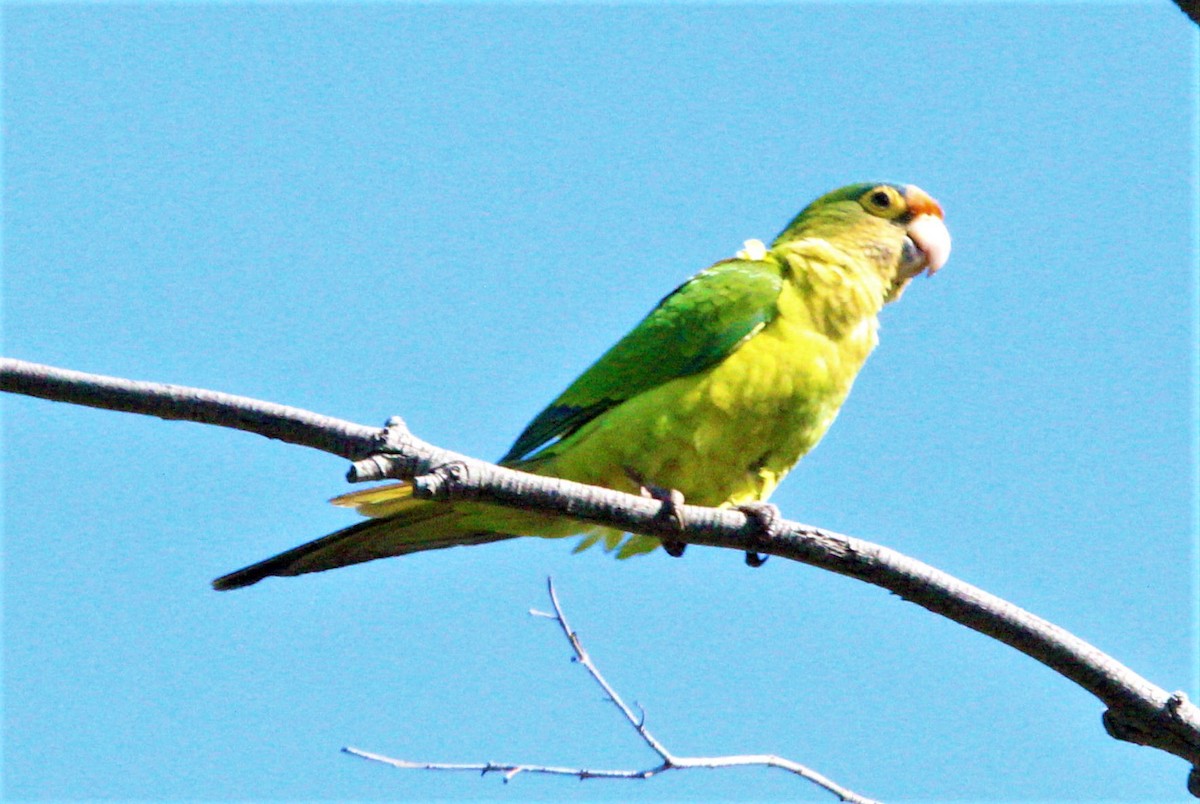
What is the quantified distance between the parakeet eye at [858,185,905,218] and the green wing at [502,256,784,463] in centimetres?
77

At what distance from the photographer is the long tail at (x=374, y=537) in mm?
3943

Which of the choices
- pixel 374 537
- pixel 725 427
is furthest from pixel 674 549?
pixel 374 537

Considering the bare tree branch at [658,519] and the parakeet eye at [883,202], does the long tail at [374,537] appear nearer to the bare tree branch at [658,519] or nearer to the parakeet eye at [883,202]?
the bare tree branch at [658,519]

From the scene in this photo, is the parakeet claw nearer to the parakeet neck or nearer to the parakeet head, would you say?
the parakeet neck

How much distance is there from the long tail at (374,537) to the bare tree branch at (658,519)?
127 cm

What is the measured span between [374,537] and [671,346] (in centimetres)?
130

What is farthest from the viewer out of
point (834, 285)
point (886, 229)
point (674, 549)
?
point (886, 229)

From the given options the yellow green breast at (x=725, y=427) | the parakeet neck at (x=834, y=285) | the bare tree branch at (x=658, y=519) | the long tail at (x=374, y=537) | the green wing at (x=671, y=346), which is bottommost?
the bare tree branch at (x=658, y=519)

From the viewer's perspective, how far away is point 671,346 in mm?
4457

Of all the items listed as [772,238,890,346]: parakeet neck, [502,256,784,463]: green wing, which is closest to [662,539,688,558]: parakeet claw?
[502,256,784,463]: green wing

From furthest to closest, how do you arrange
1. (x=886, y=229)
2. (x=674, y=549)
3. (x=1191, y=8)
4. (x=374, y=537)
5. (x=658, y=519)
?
(x=886, y=229)
(x=674, y=549)
(x=374, y=537)
(x=658, y=519)
(x=1191, y=8)

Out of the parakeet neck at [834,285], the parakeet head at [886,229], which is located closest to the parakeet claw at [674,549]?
the parakeet neck at [834,285]

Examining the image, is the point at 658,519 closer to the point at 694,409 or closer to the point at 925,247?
the point at 694,409

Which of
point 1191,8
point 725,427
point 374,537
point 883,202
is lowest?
point 374,537
